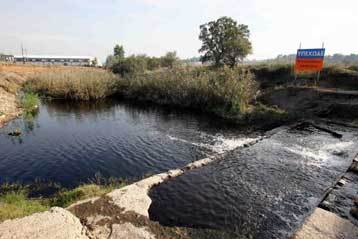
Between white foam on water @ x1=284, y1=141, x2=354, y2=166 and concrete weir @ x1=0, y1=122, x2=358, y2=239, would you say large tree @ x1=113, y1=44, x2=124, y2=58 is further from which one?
concrete weir @ x1=0, y1=122, x2=358, y2=239

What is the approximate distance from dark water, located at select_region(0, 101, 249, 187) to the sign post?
9926 millimetres

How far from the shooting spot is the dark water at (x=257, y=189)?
6.49 metres

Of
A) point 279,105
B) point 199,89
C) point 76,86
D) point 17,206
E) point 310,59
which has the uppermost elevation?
point 310,59

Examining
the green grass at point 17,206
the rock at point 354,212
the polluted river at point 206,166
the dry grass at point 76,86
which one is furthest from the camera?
the dry grass at point 76,86

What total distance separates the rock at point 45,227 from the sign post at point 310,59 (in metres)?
21.7

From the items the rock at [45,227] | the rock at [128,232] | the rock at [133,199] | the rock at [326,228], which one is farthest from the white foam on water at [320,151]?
the rock at [45,227]

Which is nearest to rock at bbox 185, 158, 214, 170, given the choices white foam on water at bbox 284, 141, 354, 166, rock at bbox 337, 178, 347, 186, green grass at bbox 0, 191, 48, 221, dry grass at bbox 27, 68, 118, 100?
white foam on water at bbox 284, 141, 354, 166

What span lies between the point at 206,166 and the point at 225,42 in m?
35.6

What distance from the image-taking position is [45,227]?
5.21 metres

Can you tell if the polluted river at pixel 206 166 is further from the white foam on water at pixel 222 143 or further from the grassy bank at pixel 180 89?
the grassy bank at pixel 180 89

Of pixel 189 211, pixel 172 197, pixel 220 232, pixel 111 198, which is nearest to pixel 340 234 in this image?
pixel 220 232

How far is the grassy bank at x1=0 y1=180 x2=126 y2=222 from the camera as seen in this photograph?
236 inches

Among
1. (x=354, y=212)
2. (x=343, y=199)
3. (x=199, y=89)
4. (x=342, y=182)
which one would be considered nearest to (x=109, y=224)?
(x=354, y=212)

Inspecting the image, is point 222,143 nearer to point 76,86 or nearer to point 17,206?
point 17,206
